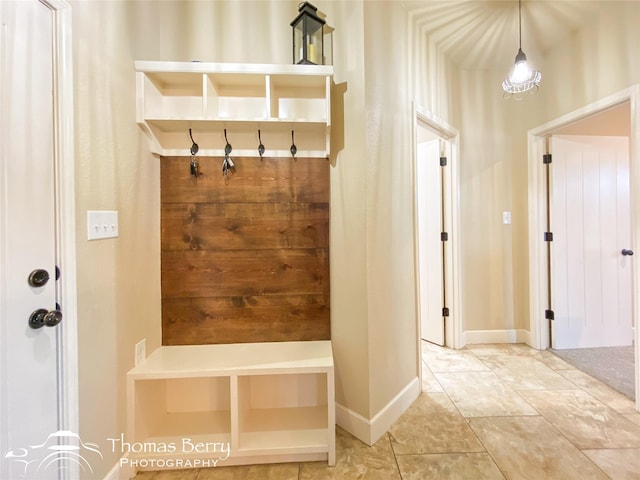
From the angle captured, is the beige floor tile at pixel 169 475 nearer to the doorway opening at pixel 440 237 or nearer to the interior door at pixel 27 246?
the interior door at pixel 27 246

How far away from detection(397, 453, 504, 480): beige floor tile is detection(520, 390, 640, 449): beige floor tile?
0.60 m

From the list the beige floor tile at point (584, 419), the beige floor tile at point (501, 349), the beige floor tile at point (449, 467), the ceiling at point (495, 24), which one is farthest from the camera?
the beige floor tile at point (501, 349)

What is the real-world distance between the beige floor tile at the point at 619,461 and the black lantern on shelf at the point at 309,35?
2.58m

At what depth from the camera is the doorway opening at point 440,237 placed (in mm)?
2678

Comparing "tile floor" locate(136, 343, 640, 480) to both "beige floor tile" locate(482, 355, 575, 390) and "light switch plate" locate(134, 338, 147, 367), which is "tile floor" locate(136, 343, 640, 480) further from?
"light switch plate" locate(134, 338, 147, 367)

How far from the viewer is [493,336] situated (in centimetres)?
286

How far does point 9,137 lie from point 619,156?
4.40 meters

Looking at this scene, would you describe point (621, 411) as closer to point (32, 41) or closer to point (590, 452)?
point (590, 452)

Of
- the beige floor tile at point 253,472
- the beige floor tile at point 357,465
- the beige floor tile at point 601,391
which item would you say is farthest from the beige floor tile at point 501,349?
the beige floor tile at point 253,472

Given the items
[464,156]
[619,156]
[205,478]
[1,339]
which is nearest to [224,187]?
[1,339]

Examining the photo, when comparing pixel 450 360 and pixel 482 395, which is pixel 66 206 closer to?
pixel 482 395

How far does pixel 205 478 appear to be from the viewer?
1.37 metres

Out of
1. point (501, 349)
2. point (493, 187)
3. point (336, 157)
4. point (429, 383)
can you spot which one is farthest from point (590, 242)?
point (336, 157)

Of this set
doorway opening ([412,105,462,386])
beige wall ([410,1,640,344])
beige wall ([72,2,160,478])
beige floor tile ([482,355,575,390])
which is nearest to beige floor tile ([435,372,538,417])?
beige floor tile ([482,355,575,390])
